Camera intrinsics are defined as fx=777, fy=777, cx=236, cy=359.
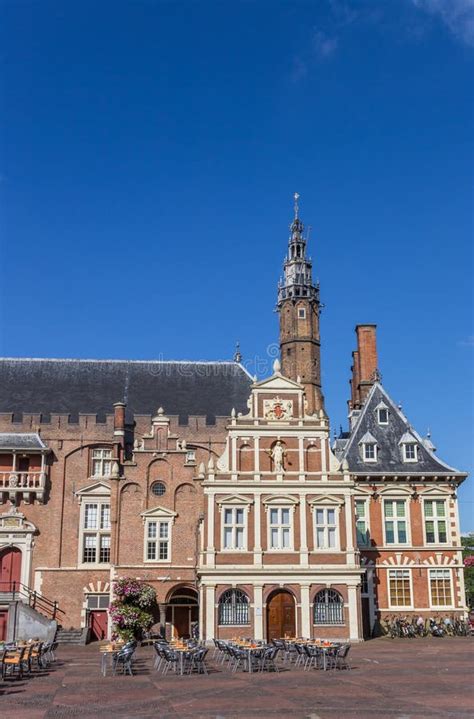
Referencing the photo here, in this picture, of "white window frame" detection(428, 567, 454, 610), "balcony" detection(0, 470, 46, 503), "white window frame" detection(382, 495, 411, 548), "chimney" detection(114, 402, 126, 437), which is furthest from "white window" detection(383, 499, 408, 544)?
"balcony" detection(0, 470, 46, 503)

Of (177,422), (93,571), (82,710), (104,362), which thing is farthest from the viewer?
(104,362)

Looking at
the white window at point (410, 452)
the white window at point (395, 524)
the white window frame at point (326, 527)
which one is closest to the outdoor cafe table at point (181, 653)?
the white window frame at point (326, 527)

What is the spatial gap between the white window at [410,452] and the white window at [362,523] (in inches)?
141

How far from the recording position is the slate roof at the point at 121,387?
4494 cm

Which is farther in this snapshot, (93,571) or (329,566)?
(93,571)

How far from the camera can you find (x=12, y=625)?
3547 cm

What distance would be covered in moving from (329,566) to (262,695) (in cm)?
1759

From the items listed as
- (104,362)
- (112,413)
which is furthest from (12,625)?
(104,362)

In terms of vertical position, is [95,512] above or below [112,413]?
below

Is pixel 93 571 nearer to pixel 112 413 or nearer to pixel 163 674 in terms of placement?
pixel 112 413

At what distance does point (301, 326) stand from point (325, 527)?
16813 millimetres

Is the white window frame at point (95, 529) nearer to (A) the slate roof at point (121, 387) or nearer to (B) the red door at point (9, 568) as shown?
(B) the red door at point (9, 568)

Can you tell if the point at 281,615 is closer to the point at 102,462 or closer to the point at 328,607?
the point at 328,607

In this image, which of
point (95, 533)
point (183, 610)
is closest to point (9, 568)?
point (95, 533)
